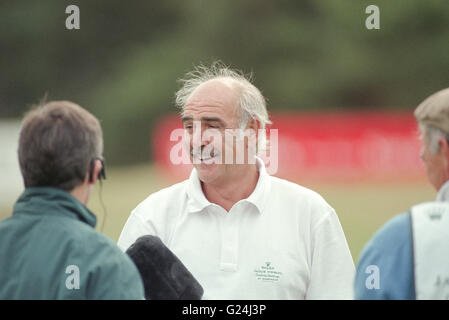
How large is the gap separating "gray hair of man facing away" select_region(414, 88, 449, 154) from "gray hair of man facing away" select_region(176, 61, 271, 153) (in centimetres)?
111

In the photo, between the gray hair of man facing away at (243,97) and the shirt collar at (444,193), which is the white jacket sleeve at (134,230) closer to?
the gray hair of man facing away at (243,97)

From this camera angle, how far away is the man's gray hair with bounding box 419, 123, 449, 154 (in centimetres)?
259

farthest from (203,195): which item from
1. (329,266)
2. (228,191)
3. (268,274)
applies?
(329,266)

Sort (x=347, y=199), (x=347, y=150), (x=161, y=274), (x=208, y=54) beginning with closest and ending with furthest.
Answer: (x=161, y=274)
(x=347, y=199)
(x=347, y=150)
(x=208, y=54)

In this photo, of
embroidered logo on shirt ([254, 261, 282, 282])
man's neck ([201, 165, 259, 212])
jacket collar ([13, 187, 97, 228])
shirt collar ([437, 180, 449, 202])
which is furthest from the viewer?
man's neck ([201, 165, 259, 212])

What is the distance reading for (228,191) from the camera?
11.6 ft

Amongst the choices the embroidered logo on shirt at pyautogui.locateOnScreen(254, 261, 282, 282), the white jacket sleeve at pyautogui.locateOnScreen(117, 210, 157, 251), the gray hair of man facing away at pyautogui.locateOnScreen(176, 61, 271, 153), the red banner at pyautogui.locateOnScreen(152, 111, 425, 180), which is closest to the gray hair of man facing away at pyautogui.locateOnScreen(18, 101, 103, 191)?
the white jacket sleeve at pyautogui.locateOnScreen(117, 210, 157, 251)

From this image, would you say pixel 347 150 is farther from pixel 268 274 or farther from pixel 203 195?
pixel 268 274

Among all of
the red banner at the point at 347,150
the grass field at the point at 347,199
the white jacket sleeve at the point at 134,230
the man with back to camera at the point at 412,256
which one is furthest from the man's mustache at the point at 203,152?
the red banner at the point at 347,150

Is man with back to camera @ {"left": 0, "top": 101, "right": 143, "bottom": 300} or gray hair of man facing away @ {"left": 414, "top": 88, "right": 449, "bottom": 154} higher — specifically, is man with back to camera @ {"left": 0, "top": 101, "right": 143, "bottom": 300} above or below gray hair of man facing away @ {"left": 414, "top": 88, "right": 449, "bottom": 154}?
below

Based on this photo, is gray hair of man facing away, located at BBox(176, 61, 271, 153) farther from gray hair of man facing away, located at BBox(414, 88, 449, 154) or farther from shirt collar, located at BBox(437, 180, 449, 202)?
shirt collar, located at BBox(437, 180, 449, 202)

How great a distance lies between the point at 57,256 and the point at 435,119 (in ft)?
4.38
